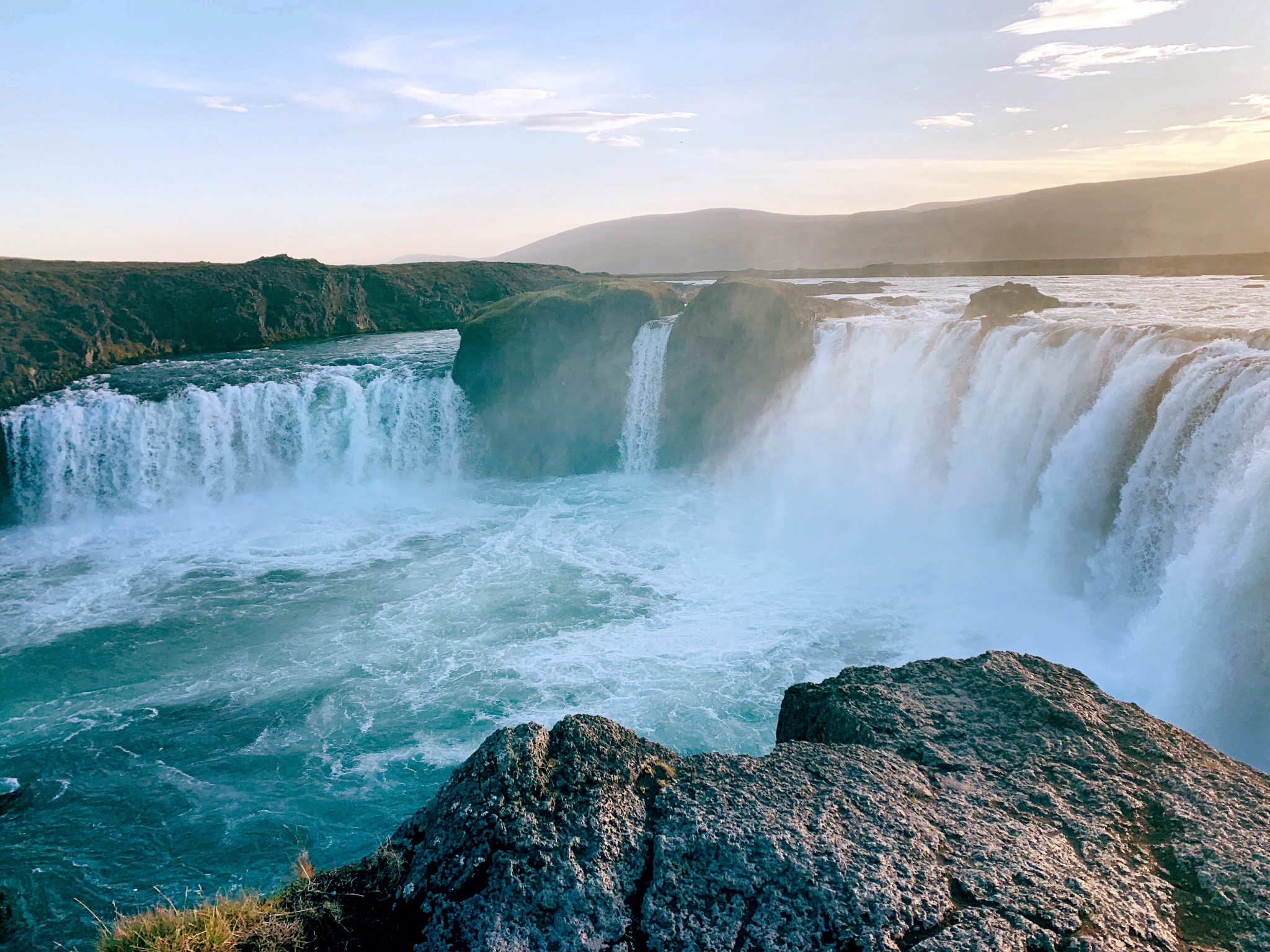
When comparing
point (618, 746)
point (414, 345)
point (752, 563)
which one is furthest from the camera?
point (414, 345)

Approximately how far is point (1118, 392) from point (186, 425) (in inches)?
971

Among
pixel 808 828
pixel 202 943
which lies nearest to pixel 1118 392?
pixel 808 828

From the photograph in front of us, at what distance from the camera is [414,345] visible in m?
34.1

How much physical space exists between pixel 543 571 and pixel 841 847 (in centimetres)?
1283

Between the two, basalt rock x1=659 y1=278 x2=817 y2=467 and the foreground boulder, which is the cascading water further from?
basalt rock x1=659 y1=278 x2=817 y2=467

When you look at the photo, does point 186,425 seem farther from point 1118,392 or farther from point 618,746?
point 1118,392

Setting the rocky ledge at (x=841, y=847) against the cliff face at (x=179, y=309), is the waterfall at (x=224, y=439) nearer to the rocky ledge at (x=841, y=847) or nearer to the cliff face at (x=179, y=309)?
the cliff face at (x=179, y=309)

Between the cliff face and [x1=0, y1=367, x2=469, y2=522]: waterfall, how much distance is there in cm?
427

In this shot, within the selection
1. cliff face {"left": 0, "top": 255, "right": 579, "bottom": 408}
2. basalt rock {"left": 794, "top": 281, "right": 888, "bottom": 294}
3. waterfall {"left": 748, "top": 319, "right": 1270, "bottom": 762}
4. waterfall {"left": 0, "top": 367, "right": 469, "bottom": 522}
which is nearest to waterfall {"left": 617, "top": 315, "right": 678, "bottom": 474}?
waterfall {"left": 748, "top": 319, "right": 1270, "bottom": 762}

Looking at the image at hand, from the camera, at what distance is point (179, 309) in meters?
33.0

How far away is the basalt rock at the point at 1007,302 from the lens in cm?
1989

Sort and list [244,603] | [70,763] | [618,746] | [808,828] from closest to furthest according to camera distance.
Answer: [808,828] < [618,746] < [70,763] < [244,603]

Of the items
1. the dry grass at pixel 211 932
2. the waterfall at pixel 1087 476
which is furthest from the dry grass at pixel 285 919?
the waterfall at pixel 1087 476

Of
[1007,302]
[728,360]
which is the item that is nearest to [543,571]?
[728,360]
